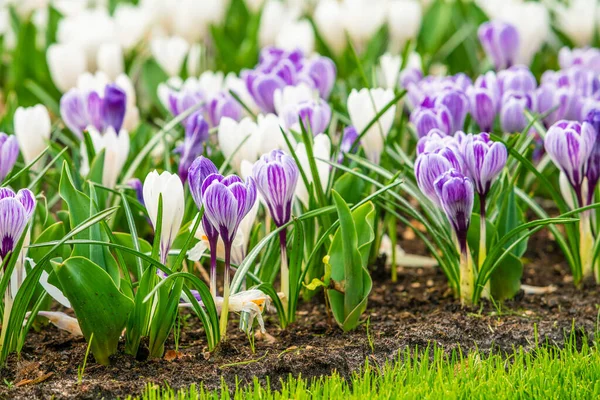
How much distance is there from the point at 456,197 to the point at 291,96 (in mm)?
1043

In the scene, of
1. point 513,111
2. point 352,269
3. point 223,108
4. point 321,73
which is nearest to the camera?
point 352,269

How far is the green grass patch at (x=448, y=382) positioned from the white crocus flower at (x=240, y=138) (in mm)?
915

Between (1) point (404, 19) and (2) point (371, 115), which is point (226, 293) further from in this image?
(1) point (404, 19)

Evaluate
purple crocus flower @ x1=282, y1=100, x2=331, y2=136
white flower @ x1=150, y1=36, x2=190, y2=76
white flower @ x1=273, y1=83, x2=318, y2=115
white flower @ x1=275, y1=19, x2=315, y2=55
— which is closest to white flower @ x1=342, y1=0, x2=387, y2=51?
white flower @ x1=275, y1=19, x2=315, y2=55

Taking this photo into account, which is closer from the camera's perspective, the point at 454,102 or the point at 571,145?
the point at 571,145

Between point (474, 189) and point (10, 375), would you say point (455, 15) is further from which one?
point (10, 375)

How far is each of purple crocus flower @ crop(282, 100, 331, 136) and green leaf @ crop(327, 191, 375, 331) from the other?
1.87 ft

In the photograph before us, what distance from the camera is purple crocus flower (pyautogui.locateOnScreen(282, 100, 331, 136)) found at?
3090mm

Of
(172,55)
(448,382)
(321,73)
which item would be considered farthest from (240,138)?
(172,55)

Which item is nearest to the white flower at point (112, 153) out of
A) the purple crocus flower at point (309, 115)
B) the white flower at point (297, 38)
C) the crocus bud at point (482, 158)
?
the purple crocus flower at point (309, 115)

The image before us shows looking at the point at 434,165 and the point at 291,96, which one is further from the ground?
Answer: the point at 291,96

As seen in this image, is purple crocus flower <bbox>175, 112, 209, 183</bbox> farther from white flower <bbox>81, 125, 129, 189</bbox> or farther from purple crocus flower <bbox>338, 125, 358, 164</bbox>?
purple crocus flower <bbox>338, 125, 358, 164</bbox>

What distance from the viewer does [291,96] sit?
10.9 feet

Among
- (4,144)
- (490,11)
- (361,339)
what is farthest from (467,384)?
(490,11)
